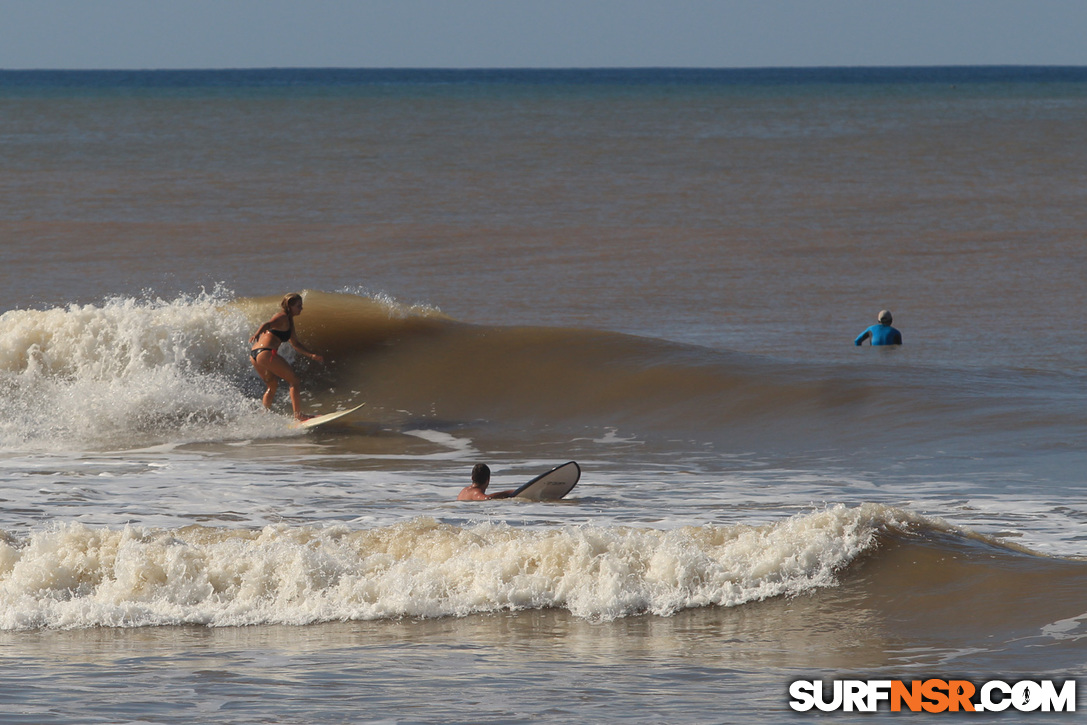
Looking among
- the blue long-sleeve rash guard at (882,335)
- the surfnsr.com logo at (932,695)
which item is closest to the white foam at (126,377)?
the blue long-sleeve rash guard at (882,335)

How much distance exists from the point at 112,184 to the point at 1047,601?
113 feet

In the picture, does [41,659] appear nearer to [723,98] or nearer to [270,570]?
[270,570]

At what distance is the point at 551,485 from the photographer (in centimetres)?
960

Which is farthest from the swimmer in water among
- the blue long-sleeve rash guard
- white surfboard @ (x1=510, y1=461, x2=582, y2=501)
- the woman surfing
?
the blue long-sleeve rash guard

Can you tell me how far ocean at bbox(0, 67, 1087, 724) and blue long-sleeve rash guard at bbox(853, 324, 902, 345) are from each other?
38cm

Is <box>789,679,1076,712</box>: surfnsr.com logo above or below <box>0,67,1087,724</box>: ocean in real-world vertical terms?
below

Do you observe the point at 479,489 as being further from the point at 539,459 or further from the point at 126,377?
the point at 126,377

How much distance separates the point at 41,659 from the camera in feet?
20.7

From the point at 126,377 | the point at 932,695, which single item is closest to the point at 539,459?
the point at 126,377

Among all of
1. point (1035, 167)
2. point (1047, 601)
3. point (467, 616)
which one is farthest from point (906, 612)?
point (1035, 167)

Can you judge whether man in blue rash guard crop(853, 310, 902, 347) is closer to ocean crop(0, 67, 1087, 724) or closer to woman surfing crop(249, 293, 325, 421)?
ocean crop(0, 67, 1087, 724)

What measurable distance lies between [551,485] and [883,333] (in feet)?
26.1

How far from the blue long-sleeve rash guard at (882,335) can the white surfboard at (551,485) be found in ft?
25.0

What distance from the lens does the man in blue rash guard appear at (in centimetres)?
1625
